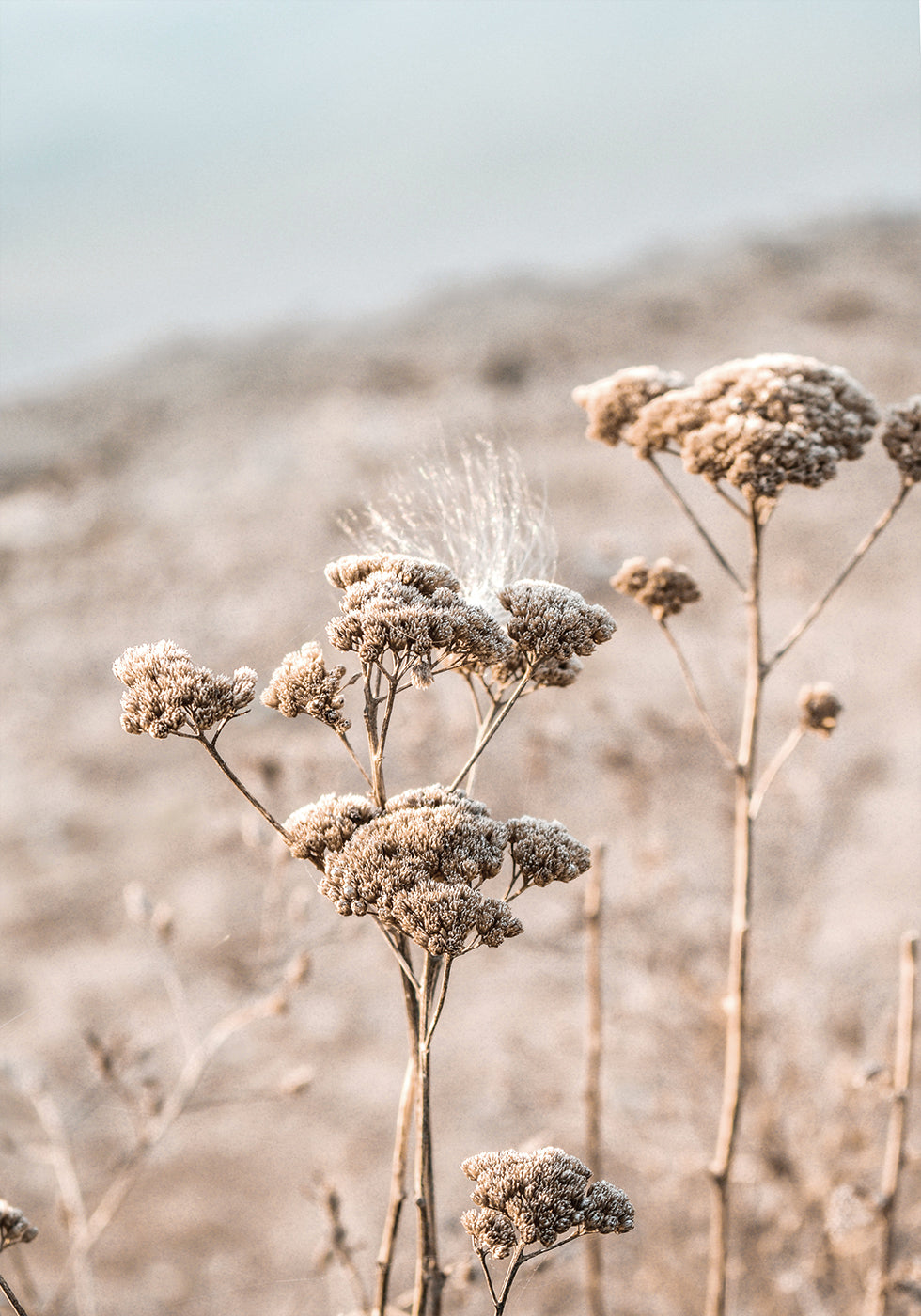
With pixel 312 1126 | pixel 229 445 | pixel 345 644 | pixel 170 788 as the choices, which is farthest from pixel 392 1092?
pixel 229 445

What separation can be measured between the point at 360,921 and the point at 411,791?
54.2 inches

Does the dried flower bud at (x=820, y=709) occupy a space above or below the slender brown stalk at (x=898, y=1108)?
above

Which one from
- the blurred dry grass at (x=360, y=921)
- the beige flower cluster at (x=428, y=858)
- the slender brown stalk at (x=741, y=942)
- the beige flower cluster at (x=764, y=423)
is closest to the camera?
the beige flower cluster at (x=428, y=858)

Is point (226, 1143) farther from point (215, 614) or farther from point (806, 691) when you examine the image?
point (806, 691)

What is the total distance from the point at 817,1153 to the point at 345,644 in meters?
2.13

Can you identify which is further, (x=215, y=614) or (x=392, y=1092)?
(x=215, y=614)

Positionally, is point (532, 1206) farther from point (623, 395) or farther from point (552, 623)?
point (623, 395)

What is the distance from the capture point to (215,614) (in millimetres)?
4906

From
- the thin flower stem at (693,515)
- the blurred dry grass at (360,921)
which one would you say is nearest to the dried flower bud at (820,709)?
the thin flower stem at (693,515)

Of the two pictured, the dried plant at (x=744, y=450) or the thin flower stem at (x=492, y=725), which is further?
the dried plant at (x=744, y=450)

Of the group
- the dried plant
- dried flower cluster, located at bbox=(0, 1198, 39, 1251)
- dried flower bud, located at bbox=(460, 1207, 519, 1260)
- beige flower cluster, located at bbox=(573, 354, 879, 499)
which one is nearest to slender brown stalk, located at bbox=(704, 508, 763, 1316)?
the dried plant

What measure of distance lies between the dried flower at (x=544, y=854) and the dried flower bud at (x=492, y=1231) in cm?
21

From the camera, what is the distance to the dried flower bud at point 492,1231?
0.64 metres

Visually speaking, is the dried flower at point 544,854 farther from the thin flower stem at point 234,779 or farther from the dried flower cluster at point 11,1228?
the dried flower cluster at point 11,1228
